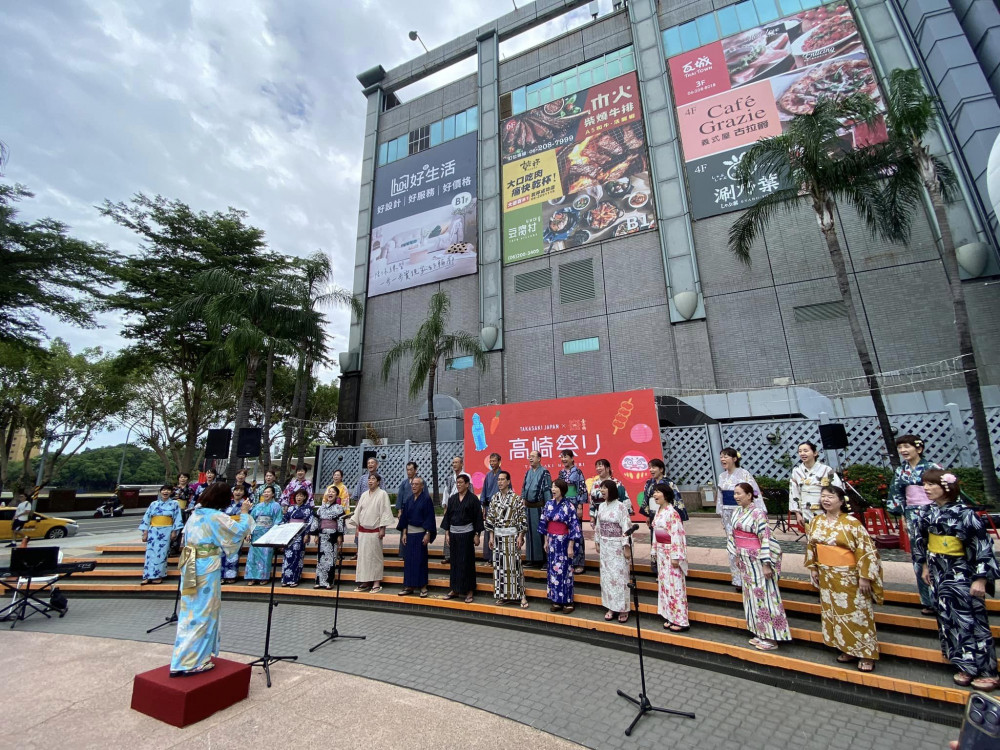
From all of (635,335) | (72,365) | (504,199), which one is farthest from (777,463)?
(72,365)

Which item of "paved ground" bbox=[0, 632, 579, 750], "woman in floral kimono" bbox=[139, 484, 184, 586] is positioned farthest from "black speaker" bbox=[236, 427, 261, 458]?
"paved ground" bbox=[0, 632, 579, 750]

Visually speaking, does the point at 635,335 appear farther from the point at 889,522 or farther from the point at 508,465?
the point at 889,522

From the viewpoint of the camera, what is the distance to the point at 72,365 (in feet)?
73.2

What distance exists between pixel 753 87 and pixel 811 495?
52.1 feet

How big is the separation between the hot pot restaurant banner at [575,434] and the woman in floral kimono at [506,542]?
525 cm

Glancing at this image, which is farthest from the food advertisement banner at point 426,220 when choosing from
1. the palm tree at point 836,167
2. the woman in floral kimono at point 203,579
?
the woman in floral kimono at point 203,579

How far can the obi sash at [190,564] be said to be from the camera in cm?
376

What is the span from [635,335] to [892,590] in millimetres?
10972

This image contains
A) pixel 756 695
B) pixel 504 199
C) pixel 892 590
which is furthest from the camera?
pixel 504 199

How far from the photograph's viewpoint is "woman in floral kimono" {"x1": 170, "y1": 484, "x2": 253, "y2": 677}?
3.58 meters

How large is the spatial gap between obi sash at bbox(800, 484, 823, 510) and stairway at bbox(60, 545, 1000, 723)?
0.97m

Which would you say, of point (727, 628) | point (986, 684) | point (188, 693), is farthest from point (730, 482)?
point (188, 693)

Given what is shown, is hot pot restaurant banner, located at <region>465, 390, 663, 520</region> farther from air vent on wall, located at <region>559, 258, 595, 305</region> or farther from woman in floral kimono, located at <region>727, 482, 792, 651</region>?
woman in floral kimono, located at <region>727, 482, 792, 651</region>

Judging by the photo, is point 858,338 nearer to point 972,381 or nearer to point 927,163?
point 972,381
